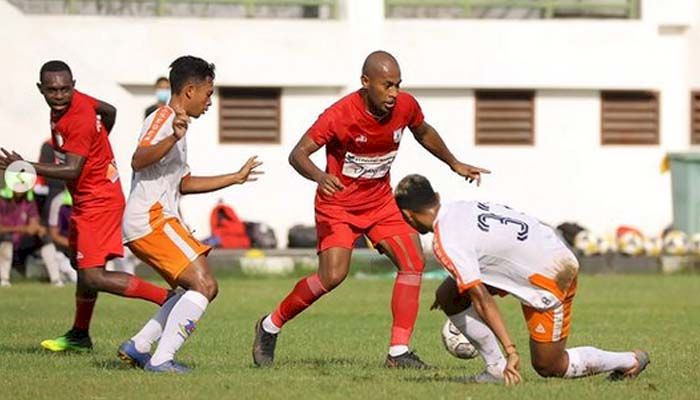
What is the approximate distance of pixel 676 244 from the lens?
98.8 ft

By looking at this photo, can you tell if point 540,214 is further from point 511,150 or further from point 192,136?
point 192,136

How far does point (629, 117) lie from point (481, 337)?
71.0 feet

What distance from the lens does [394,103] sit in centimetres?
1331

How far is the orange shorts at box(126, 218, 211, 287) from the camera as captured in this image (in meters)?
12.8

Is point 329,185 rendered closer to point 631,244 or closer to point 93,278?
point 93,278

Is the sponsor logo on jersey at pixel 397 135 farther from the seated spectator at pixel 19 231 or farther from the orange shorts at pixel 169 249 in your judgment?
the seated spectator at pixel 19 231

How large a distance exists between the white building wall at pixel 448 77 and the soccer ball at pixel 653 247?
2497mm

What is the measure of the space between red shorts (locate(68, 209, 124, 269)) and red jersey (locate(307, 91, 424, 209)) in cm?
160

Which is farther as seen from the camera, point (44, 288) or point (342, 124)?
point (44, 288)

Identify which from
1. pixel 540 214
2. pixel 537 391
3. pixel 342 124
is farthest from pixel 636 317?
pixel 540 214

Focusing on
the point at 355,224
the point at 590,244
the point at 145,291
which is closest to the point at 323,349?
the point at 355,224

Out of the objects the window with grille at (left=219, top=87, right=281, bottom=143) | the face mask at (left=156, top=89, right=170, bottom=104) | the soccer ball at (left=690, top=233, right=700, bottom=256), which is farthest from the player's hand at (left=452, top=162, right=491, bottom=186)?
the window with grille at (left=219, top=87, right=281, bottom=143)

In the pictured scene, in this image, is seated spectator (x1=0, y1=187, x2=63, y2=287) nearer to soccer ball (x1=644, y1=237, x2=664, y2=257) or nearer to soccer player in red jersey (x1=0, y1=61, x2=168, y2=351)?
soccer ball (x1=644, y1=237, x2=664, y2=257)

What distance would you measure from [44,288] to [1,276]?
1219 millimetres
